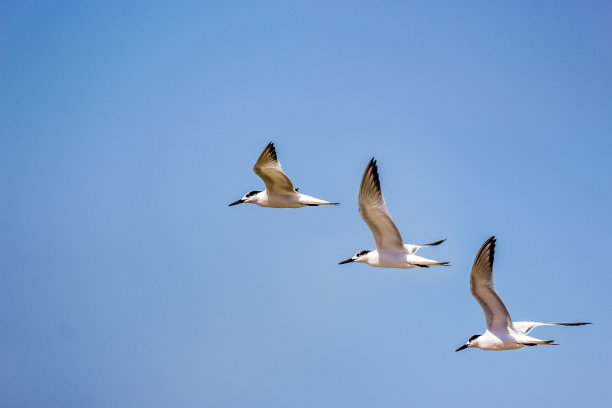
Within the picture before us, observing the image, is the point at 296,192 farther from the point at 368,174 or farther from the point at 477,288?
the point at 477,288

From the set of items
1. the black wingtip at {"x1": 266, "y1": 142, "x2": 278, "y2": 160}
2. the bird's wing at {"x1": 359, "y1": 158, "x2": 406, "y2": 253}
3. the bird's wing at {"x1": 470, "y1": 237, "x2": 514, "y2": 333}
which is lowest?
the bird's wing at {"x1": 470, "y1": 237, "x2": 514, "y2": 333}

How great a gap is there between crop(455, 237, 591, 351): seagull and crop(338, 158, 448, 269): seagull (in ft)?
2.46

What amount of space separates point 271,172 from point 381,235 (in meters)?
2.54

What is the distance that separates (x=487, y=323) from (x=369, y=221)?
9.79 ft

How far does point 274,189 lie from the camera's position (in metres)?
15.0

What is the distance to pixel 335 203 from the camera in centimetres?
1388

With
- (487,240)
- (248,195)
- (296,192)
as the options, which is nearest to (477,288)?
(487,240)

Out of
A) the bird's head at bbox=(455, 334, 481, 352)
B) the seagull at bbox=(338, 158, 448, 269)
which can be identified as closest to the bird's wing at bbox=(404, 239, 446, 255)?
the seagull at bbox=(338, 158, 448, 269)

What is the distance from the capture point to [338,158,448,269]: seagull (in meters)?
13.2

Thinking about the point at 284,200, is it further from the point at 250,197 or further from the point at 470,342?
the point at 470,342

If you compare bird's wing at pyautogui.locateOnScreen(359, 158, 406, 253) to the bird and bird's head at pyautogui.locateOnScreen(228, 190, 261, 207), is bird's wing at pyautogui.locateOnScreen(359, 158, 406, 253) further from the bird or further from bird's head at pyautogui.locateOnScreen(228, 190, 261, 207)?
bird's head at pyautogui.locateOnScreen(228, 190, 261, 207)

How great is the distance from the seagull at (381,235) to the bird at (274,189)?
1.09m

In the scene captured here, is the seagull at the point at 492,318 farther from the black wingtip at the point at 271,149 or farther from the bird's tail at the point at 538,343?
the black wingtip at the point at 271,149

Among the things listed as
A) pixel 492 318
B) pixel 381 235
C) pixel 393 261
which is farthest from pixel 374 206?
pixel 492 318
